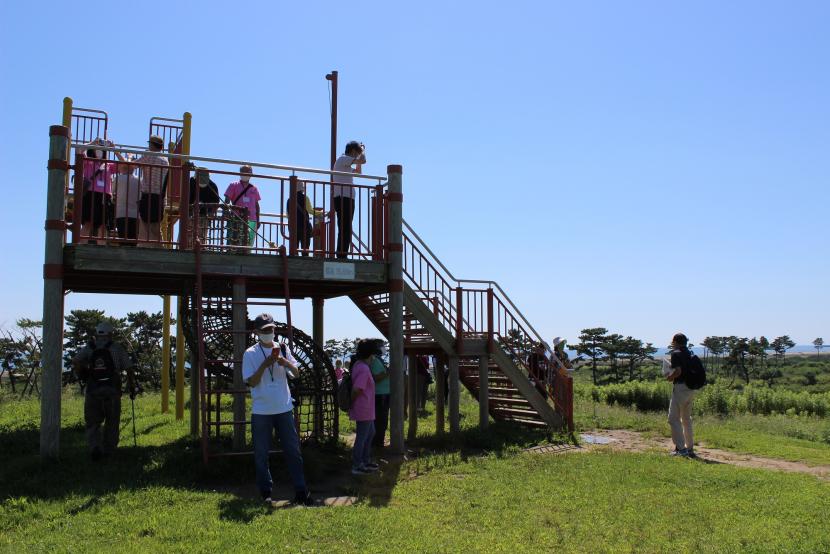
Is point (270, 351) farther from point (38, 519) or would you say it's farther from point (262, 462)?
point (38, 519)

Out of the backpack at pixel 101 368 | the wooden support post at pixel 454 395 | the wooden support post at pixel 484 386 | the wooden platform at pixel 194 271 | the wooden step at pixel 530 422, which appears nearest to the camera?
the wooden platform at pixel 194 271

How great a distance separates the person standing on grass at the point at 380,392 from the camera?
33.9ft

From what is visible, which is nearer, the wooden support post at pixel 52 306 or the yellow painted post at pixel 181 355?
the wooden support post at pixel 52 306

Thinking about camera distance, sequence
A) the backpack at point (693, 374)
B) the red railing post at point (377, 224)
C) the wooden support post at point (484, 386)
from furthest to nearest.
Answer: the wooden support post at point (484, 386)
the backpack at point (693, 374)
the red railing post at point (377, 224)

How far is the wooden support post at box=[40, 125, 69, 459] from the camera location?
8.38m

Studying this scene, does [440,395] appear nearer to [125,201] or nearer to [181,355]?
[181,355]

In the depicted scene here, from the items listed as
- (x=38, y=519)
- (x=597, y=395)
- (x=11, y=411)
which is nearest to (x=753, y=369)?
(x=597, y=395)

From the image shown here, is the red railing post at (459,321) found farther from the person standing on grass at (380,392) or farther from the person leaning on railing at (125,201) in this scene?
the person leaning on railing at (125,201)

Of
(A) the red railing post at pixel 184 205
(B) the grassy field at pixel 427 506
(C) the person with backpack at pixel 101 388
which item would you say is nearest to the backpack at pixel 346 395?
(B) the grassy field at pixel 427 506

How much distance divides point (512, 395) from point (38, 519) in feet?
28.2

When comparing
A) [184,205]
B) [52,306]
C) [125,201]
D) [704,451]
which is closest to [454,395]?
[704,451]

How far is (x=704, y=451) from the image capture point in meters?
11.4

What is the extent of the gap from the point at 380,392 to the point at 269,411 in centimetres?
374

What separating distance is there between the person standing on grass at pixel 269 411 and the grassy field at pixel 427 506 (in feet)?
1.36
